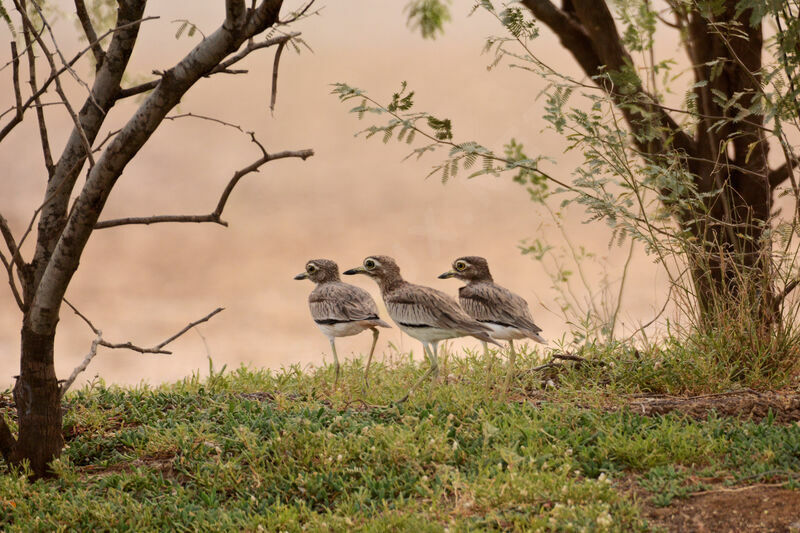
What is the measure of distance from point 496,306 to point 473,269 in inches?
26.0

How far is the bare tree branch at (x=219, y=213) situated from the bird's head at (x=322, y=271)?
2.32 meters

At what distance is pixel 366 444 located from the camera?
234 inches

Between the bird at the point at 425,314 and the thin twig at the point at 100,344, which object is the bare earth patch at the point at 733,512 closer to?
the bird at the point at 425,314

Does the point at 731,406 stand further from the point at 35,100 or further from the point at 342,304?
the point at 35,100

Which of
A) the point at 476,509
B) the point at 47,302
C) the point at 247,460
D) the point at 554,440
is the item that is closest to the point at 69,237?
the point at 47,302

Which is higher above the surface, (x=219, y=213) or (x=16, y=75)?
(x=16, y=75)

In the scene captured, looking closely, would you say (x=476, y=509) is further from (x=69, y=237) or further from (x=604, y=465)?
(x=69, y=237)

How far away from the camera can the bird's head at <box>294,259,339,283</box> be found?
26.5 feet

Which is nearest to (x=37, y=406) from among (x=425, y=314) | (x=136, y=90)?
(x=136, y=90)

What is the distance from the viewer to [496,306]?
7.09 metres

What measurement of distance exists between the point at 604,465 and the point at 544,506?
0.80 metres

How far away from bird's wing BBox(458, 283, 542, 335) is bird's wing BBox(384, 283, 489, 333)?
0.36m

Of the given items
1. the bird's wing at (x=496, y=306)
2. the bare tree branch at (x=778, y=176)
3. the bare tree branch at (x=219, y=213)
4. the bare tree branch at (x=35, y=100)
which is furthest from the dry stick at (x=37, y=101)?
the bare tree branch at (x=778, y=176)

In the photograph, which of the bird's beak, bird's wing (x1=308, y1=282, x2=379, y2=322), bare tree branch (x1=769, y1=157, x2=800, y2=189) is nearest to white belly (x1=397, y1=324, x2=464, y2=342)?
bird's wing (x1=308, y1=282, x2=379, y2=322)
